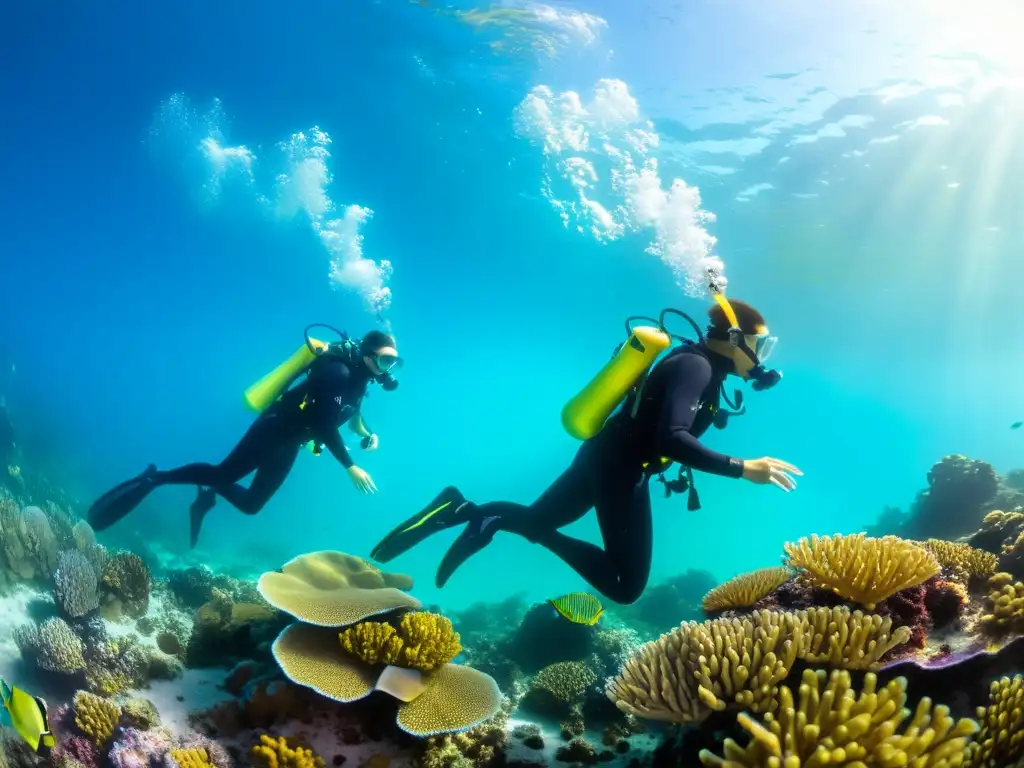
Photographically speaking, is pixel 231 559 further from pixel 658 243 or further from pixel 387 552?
pixel 658 243

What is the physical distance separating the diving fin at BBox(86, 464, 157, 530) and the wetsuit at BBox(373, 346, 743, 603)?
4.26m

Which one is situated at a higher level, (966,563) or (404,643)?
(966,563)

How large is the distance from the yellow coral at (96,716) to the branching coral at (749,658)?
4217 millimetres

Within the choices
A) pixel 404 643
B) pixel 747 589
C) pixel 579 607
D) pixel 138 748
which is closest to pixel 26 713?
pixel 138 748

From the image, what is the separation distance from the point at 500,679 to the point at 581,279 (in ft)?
84.3

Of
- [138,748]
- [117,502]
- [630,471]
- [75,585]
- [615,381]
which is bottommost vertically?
[138,748]

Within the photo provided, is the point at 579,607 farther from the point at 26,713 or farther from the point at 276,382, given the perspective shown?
the point at 276,382

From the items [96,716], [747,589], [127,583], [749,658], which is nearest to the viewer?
[749,658]

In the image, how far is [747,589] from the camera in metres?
4.26

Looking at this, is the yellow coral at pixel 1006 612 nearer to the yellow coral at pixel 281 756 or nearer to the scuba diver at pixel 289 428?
the yellow coral at pixel 281 756

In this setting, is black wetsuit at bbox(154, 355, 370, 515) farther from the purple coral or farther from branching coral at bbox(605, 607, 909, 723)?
branching coral at bbox(605, 607, 909, 723)

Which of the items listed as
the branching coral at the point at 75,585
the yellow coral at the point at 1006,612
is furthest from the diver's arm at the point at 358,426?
the yellow coral at the point at 1006,612

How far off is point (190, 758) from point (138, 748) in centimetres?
64

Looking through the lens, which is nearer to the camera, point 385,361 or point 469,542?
point 469,542
